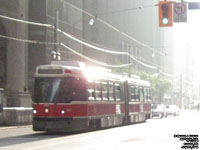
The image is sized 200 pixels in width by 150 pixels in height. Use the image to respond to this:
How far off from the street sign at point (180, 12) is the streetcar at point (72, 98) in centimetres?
546

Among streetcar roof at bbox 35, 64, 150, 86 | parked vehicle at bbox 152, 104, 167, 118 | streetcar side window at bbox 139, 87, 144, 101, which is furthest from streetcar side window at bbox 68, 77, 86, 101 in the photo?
parked vehicle at bbox 152, 104, 167, 118

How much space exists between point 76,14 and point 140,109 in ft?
83.4

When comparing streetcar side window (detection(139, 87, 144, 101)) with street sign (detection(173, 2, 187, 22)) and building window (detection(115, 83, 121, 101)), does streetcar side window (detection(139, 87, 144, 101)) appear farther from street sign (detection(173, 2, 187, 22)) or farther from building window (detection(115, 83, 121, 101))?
street sign (detection(173, 2, 187, 22))

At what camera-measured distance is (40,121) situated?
25.7 m

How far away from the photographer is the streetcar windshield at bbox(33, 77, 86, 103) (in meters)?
26.0

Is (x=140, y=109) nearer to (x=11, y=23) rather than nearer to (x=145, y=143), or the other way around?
(x=11, y=23)

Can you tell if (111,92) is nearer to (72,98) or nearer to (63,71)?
(72,98)

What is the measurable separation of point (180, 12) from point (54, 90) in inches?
277

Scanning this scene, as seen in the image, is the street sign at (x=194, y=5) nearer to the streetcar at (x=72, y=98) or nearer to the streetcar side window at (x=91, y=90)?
the streetcar at (x=72, y=98)

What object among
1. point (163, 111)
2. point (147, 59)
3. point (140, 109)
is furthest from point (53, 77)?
point (147, 59)

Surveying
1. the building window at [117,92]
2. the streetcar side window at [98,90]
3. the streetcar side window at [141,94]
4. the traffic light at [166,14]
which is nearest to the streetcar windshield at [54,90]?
the streetcar side window at [98,90]

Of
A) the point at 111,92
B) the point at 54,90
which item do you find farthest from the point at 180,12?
the point at 111,92

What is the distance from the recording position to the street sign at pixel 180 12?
25.6m

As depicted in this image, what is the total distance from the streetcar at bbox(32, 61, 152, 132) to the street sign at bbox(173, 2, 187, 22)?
5459 millimetres
